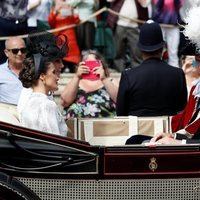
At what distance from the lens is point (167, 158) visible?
21.9 feet

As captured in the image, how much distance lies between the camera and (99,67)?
9555 mm

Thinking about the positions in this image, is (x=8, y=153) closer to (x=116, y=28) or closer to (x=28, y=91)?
(x=28, y=91)

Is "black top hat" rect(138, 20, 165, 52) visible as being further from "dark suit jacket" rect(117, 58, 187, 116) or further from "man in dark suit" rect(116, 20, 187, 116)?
"dark suit jacket" rect(117, 58, 187, 116)

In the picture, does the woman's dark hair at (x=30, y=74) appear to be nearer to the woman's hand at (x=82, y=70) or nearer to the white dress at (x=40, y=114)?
the white dress at (x=40, y=114)

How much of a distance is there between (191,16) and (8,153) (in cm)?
168

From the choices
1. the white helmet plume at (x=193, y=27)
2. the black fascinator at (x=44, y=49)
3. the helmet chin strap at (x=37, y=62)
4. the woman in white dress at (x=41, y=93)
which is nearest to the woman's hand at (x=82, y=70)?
the black fascinator at (x=44, y=49)

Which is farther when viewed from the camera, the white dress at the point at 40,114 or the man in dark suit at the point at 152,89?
the man in dark suit at the point at 152,89

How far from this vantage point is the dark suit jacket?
877cm

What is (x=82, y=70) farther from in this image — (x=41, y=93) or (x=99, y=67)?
(x=41, y=93)

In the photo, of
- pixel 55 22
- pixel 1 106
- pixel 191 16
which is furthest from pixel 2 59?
pixel 191 16

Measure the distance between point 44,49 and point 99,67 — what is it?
2136 mm

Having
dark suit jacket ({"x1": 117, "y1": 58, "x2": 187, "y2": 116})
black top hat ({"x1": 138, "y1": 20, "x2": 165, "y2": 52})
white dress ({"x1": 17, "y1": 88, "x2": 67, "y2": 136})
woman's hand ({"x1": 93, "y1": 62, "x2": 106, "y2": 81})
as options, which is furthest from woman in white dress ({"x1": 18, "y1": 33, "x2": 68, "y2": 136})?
woman's hand ({"x1": 93, "y1": 62, "x2": 106, "y2": 81})

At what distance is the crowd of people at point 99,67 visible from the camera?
23.9 feet

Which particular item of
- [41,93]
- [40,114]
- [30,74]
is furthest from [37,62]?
[40,114]
